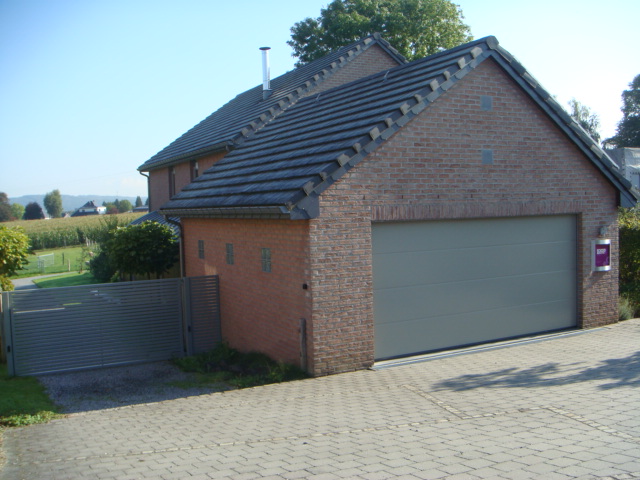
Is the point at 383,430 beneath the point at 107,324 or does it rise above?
beneath

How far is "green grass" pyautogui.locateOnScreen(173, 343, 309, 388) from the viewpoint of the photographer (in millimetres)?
9484

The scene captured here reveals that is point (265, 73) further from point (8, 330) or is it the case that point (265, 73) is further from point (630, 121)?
point (630, 121)

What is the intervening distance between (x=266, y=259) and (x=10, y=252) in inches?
246

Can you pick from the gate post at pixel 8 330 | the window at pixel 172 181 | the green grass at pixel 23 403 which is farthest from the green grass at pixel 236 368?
the window at pixel 172 181

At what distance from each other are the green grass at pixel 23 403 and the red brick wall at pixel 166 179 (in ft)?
27.4

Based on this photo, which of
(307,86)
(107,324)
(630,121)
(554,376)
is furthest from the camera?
(630,121)

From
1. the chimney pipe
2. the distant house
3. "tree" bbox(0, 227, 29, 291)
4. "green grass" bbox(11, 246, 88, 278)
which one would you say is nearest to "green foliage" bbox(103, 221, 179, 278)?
"tree" bbox(0, 227, 29, 291)

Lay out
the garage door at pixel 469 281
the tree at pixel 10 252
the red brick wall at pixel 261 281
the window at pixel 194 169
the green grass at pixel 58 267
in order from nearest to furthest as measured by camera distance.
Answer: the red brick wall at pixel 261 281 → the garage door at pixel 469 281 → the tree at pixel 10 252 → the window at pixel 194 169 → the green grass at pixel 58 267

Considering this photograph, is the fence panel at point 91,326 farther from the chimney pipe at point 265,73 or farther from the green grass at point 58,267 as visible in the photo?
the green grass at point 58,267

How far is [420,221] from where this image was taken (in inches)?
402

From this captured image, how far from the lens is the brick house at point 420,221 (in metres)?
9.38

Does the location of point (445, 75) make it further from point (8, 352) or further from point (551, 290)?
point (8, 352)

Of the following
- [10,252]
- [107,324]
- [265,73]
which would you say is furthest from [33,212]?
[107,324]

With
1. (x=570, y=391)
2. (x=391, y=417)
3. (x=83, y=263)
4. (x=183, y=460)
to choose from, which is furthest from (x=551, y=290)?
(x=83, y=263)
